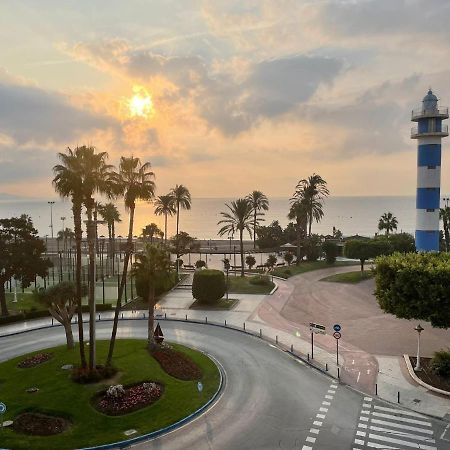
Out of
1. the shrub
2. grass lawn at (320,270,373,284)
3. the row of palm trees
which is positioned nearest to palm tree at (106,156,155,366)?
the row of palm trees

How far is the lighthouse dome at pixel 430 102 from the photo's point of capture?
59875mm

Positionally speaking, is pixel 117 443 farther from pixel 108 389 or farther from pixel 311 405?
pixel 311 405

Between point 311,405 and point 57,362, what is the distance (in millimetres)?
17728

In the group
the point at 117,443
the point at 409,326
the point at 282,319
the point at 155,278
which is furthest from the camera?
the point at 282,319

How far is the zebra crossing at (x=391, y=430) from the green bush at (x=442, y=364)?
5853mm

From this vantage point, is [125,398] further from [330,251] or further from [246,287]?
[330,251]

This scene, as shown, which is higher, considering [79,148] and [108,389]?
[79,148]

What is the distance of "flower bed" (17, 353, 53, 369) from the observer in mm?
31734

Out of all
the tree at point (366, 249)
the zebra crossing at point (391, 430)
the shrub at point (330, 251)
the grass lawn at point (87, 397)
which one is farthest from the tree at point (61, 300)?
the shrub at point (330, 251)

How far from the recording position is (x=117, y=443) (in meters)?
21.5

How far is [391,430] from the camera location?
75.4 ft

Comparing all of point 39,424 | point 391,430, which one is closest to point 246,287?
point 391,430

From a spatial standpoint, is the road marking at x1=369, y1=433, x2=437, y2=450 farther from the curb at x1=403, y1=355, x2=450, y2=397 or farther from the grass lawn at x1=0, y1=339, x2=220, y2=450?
the grass lawn at x1=0, y1=339, x2=220, y2=450

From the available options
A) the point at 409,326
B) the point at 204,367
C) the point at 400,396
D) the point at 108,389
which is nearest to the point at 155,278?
the point at 204,367
